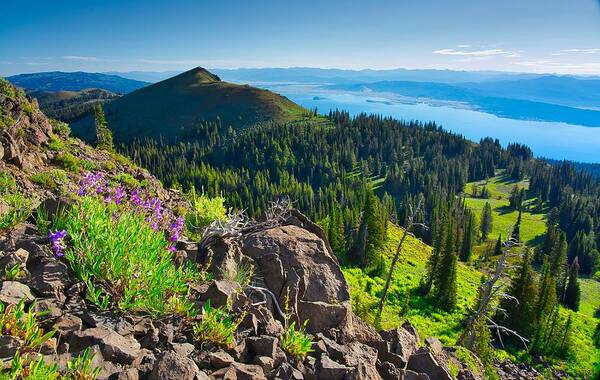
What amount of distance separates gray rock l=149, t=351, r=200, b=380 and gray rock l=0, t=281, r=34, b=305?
2.14 metres

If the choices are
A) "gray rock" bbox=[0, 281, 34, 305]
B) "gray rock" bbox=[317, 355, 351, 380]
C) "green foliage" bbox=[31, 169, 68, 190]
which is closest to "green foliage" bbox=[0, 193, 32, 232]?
"gray rock" bbox=[0, 281, 34, 305]

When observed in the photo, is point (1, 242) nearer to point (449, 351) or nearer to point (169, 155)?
point (449, 351)

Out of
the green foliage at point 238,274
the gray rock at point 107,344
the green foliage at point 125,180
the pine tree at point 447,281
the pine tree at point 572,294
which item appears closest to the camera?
the gray rock at point 107,344

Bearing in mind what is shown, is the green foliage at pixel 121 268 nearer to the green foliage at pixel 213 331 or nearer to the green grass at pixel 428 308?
the green foliage at pixel 213 331

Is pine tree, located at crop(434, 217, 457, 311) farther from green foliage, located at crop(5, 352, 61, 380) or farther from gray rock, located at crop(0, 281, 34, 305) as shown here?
green foliage, located at crop(5, 352, 61, 380)

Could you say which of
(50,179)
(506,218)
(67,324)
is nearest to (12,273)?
(67,324)

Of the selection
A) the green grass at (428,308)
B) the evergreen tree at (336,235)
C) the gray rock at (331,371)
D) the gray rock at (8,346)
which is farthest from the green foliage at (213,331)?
the evergreen tree at (336,235)

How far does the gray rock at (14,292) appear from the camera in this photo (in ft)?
17.9

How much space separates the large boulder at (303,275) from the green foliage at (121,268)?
2.44 meters

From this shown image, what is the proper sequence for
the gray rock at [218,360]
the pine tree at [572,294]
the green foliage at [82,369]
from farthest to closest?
the pine tree at [572,294] → the gray rock at [218,360] → the green foliage at [82,369]

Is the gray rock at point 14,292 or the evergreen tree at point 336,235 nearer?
the gray rock at point 14,292

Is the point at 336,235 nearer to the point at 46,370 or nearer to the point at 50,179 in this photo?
the point at 50,179

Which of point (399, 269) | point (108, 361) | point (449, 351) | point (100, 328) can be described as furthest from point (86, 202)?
point (399, 269)

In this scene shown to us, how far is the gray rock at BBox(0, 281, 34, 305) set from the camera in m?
5.44
